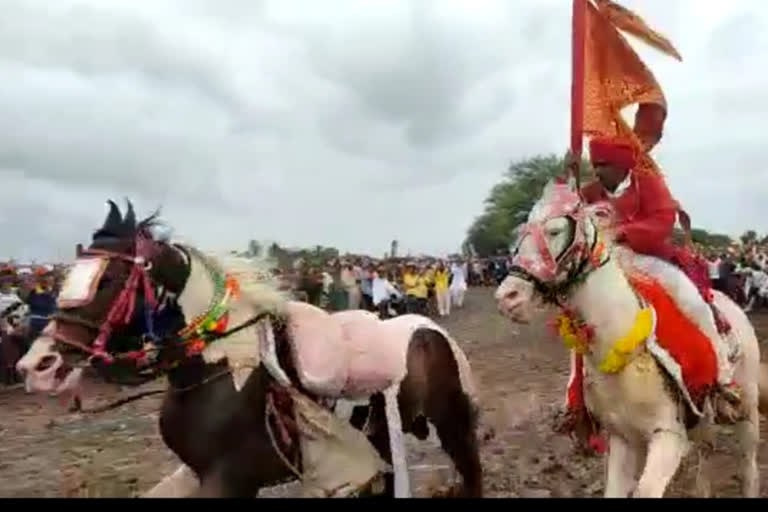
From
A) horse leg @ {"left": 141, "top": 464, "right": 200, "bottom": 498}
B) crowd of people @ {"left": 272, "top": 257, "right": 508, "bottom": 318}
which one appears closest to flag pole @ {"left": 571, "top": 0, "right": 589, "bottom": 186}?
horse leg @ {"left": 141, "top": 464, "right": 200, "bottom": 498}

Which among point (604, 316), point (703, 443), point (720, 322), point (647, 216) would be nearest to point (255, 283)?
point (604, 316)

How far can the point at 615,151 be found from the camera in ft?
22.4

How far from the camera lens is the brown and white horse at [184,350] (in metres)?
5.59

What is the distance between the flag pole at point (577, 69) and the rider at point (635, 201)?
0.42ft

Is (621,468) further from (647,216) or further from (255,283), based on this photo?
(255,283)

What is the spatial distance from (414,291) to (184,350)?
25.7 metres

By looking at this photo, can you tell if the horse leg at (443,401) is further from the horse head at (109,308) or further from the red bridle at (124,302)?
the red bridle at (124,302)

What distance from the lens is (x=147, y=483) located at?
880cm

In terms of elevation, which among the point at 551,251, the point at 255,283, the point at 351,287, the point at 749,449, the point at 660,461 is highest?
the point at 551,251

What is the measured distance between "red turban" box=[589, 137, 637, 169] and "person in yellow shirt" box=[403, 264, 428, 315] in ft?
78.0

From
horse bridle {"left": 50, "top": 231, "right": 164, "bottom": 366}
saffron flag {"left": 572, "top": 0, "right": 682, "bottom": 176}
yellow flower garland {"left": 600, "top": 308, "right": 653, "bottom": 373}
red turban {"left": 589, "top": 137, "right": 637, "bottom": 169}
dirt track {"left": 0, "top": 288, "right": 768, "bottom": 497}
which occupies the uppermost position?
saffron flag {"left": 572, "top": 0, "right": 682, "bottom": 176}

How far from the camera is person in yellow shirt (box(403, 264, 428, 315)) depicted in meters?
31.0

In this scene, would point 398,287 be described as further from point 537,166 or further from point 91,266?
point 537,166

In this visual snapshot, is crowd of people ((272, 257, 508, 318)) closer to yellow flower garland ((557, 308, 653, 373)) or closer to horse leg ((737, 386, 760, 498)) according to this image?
horse leg ((737, 386, 760, 498))
